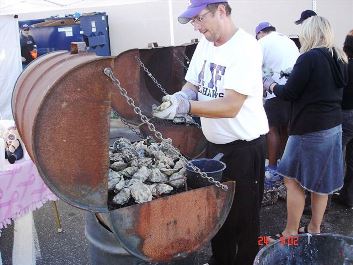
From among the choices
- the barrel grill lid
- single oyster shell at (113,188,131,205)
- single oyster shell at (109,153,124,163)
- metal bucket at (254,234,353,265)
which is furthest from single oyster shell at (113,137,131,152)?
metal bucket at (254,234,353,265)

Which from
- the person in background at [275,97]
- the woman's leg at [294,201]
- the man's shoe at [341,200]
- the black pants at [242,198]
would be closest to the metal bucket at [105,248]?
the black pants at [242,198]

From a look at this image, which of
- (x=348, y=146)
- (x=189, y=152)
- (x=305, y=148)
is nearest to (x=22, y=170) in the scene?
(x=189, y=152)

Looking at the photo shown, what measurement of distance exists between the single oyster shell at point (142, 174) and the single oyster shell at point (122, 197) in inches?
6.1

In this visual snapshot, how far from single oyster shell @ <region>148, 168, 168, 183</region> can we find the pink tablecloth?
142cm

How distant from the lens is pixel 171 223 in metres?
1.80

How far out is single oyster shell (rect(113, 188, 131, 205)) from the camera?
1884 mm

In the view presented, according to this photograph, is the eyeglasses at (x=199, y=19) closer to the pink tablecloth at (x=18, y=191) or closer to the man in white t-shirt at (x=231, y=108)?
the man in white t-shirt at (x=231, y=108)

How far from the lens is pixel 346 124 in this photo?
366 centimetres

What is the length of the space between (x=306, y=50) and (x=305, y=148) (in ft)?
2.54

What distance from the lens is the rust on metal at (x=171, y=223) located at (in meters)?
1.73

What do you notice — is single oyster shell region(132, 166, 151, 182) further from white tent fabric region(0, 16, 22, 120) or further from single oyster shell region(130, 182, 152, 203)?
white tent fabric region(0, 16, 22, 120)

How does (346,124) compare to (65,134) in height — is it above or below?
below

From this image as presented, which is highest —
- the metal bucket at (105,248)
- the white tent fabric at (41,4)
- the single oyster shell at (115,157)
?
the white tent fabric at (41,4)

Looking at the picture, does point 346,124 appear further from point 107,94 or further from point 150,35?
point 150,35
